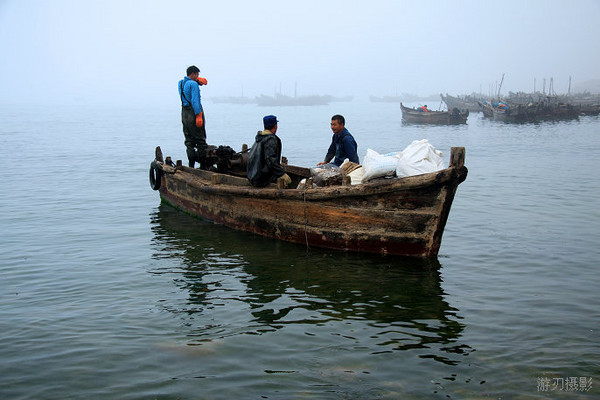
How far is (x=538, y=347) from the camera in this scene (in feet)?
15.7

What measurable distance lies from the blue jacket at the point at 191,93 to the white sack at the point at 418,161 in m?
4.44

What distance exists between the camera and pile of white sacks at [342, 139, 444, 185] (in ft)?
22.9

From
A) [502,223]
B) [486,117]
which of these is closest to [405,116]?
[486,117]

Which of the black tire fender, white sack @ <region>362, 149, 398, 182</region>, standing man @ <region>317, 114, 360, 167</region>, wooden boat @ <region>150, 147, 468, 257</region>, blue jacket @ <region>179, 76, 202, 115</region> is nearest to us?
wooden boat @ <region>150, 147, 468, 257</region>

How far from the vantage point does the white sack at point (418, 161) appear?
22.8ft

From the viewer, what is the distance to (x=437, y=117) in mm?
49438

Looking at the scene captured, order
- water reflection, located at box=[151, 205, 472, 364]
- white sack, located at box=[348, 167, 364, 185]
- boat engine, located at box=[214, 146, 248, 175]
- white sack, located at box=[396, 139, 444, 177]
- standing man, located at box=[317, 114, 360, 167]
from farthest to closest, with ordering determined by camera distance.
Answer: boat engine, located at box=[214, 146, 248, 175] < standing man, located at box=[317, 114, 360, 167] < white sack, located at box=[348, 167, 364, 185] < white sack, located at box=[396, 139, 444, 177] < water reflection, located at box=[151, 205, 472, 364]

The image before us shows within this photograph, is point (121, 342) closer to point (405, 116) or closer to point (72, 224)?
point (72, 224)

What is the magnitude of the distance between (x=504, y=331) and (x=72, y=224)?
340 inches

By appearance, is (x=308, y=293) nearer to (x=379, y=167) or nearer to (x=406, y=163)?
(x=379, y=167)

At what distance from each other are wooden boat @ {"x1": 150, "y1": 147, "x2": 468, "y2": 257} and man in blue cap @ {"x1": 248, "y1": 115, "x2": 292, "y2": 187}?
168mm

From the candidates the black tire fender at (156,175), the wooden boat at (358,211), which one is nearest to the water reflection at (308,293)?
the wooden boat at (358,211)

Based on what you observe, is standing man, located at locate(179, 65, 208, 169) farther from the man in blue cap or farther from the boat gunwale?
the man in blue cap

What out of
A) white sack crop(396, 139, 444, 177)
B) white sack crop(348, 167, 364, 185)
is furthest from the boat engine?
white sack crop(396, 139, 444, 177)
